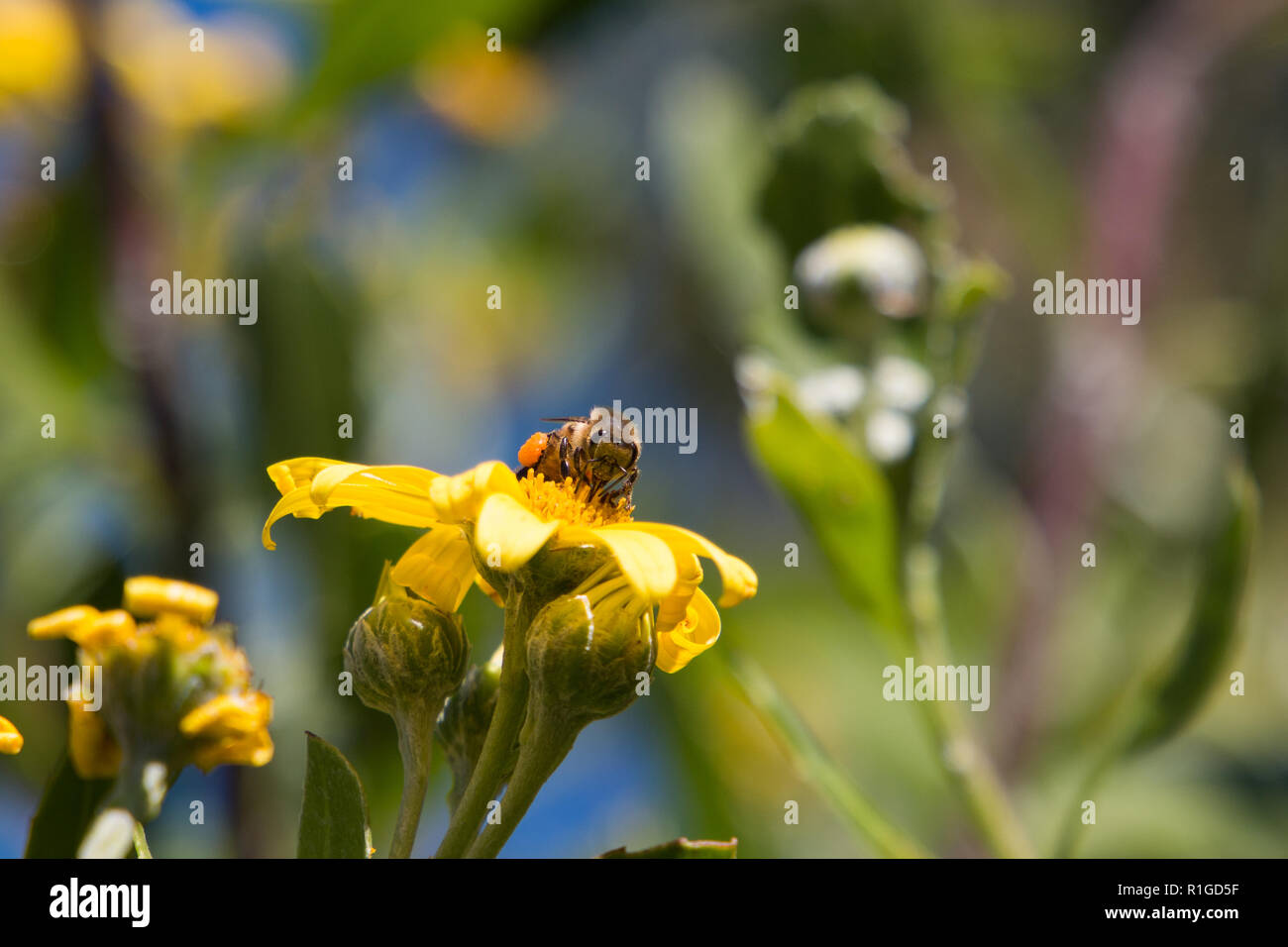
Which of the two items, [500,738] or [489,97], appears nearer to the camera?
[500,738]

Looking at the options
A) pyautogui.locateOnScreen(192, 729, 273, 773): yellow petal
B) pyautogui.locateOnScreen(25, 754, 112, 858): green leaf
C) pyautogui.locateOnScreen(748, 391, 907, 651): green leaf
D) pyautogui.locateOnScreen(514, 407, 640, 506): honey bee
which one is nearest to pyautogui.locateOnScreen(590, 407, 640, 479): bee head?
pyautogui.locateOnScreen(514, 407, 640, 506): honey bee

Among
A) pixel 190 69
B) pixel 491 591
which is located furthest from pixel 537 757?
pixel 190 69

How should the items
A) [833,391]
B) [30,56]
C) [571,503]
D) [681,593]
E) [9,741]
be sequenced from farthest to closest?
[30,56], [833,391], [571,503], [681,593], [9,741]

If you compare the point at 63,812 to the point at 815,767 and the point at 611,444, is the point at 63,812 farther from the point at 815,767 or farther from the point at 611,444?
the point at 815,767

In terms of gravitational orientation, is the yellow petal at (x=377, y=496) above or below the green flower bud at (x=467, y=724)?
above

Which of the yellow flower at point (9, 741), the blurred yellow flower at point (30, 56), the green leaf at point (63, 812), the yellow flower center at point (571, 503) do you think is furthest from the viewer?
the blurred yellow flower at point (30, 56)

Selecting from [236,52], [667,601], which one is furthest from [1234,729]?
[236,52]

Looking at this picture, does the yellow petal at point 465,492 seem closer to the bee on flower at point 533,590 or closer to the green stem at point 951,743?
the bee on flower at point 533,590

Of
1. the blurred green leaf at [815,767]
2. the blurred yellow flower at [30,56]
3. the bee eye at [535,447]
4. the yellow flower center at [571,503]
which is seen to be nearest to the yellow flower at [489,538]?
the yellow flower center at [571,503]
